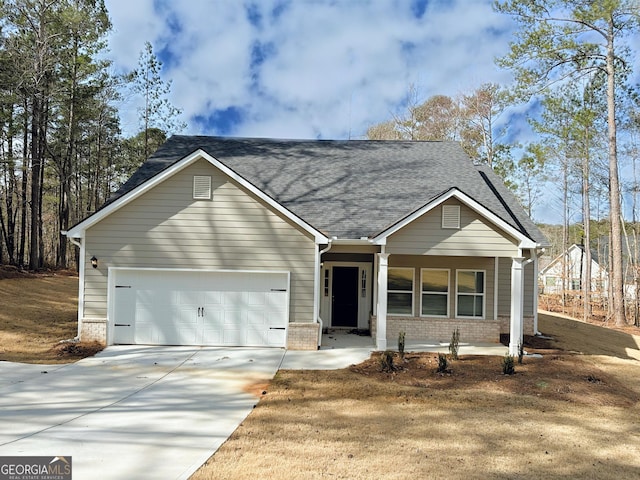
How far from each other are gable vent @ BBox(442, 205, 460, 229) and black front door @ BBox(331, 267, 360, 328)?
12.3 ft

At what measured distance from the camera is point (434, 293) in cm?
1255

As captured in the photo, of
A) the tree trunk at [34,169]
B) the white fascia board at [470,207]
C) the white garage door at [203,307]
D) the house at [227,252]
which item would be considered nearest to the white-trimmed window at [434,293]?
the house at [227,252]

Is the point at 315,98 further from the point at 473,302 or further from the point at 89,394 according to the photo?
the point at 89,394

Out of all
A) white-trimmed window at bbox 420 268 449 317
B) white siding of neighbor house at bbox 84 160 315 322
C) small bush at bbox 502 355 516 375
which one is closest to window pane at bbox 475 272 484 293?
white-trimmed window at bbox 420 268 449 317

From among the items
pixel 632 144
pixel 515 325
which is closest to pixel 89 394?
pixel 515 325

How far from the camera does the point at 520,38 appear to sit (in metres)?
19.1

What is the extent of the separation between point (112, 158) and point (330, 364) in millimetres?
28537

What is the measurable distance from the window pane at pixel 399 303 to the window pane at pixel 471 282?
1.61 meters

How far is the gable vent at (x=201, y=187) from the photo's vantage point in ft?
35.6

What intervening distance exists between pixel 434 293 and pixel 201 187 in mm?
7462

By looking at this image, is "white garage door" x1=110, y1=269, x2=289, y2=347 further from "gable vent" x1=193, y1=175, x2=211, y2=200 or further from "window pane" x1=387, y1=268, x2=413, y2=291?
"window pane" x1=387, y1=268, x2=413, y2=291

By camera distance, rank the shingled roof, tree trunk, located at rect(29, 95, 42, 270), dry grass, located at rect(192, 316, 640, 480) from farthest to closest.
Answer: tree trunk, located at rect(29, 95, 42, 270) < the shingled roof < dry grass, located at rect(192, 316, 640, 480)

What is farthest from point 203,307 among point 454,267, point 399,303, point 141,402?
point 454,267

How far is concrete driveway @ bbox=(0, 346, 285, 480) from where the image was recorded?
4949 mm
